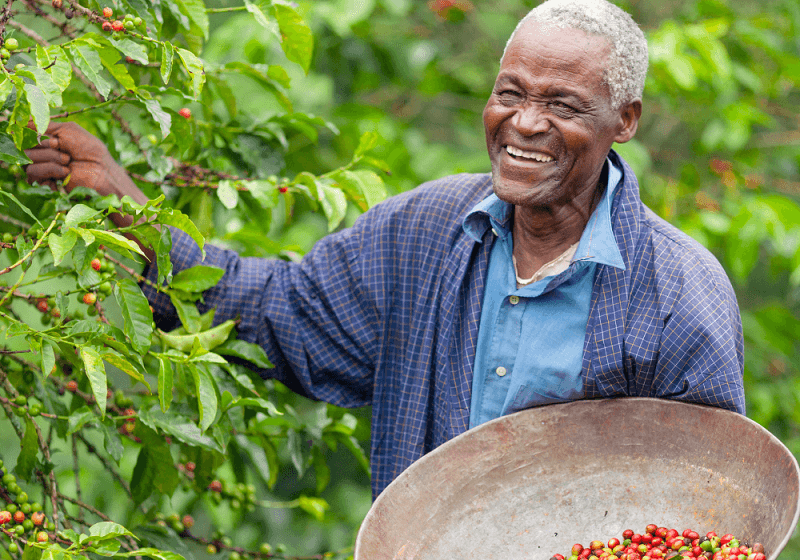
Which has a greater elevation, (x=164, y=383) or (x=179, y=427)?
(x=164, y=383)

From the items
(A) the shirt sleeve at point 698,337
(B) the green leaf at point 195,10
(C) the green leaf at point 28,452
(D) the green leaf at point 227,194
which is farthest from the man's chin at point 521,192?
(C) the green leaf at point 28,452

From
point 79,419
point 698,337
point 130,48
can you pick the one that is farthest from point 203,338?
point 698,337

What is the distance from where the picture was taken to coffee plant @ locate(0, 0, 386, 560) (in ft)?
3.77

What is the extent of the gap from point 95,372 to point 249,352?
0.46 metres

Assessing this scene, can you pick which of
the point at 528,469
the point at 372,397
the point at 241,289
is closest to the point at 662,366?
the point at 528,469

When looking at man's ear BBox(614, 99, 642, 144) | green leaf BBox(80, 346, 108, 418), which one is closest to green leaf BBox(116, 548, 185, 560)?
green leaf BBox(80, 346, 108, 418)

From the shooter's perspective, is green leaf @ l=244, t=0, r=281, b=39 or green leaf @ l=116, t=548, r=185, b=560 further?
green leaf @ l=244, t=0, r=281, b=39

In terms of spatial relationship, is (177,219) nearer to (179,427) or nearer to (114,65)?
(114,65)

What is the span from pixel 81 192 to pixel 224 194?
0.26 meters

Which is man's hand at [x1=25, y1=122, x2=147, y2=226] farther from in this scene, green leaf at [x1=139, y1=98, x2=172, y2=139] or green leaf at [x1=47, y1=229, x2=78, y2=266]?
green leaf at [x1=47, y1=229, x2=78, y2=266]

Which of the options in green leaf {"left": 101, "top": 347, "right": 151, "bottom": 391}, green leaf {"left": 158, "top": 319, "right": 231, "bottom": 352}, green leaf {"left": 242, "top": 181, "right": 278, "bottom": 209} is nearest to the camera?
green leaf {"left": 101, "top": 347, "right": 151, "bottom": 391}

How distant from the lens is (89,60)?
117 cm

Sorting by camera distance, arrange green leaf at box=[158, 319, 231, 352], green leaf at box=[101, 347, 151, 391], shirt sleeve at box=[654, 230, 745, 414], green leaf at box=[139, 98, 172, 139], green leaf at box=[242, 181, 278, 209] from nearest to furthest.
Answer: green leaf at box=[101, 347, 151, 391], green leaf at box=[139, 98, 172, 139], shirt sleeve at box=[654, 230, 745, 414], green leaf at box=[158, 319, 231, 352], green leaf at box=[242, 181, 278, 209]

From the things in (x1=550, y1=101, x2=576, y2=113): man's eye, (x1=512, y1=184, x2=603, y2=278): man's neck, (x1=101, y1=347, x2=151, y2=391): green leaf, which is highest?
(x1=550, y1=101, x2=576, y2=113): man's eye
